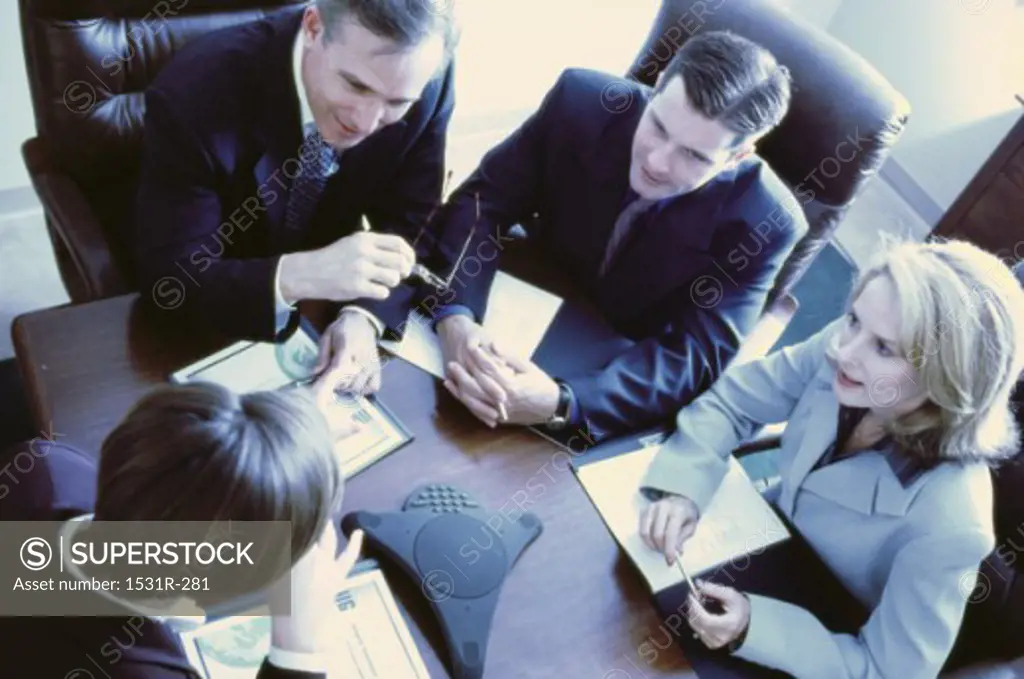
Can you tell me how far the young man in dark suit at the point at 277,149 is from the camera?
1.21 metres

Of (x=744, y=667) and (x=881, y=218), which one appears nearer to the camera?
(x=744, y=667)

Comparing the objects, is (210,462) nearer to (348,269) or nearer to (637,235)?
(348,269)

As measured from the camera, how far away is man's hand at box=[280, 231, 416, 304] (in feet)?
4.04

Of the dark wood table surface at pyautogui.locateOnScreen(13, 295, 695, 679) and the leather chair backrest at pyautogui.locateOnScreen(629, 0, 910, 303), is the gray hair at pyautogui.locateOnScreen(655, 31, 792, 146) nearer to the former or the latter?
the leather chair backrest at pyautogui.locateOnScreen(629, 0, 910, 303)

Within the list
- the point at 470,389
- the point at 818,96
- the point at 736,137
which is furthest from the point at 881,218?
the point at 470,389

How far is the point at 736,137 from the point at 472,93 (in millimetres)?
1617

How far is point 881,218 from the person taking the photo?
10.5ft

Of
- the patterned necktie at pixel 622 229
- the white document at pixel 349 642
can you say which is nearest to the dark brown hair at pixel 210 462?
the white document at pixel 349 642

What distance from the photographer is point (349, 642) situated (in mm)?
1018

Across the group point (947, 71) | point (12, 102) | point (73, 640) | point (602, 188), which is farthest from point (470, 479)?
point (947, 71)

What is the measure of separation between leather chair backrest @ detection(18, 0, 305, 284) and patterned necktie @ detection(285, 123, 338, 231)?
13.4 inches

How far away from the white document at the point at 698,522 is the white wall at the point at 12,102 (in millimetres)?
1513

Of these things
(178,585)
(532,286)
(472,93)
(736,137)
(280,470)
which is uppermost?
(736,137)

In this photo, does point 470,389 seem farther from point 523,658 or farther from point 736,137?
point 736,137
